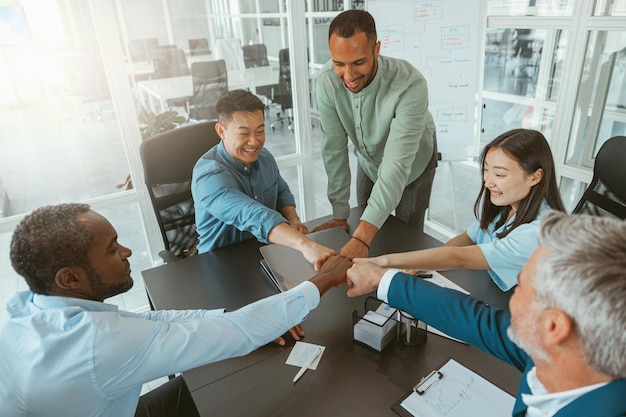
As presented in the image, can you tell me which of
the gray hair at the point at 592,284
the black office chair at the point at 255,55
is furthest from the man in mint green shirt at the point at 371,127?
the black office chair at the point at 255,55

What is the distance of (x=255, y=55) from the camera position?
376cm

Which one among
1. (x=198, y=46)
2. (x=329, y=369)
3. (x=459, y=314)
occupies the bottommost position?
(x=329, y=369)

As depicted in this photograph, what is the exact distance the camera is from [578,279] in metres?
0.73

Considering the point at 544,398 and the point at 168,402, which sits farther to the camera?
the point at 168,402

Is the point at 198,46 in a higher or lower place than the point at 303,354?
higher

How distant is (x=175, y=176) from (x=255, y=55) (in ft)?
6.18

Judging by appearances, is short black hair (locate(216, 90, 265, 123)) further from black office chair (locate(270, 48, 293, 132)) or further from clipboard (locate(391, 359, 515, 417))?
black office chair (locate(270, 48, 293, 132))

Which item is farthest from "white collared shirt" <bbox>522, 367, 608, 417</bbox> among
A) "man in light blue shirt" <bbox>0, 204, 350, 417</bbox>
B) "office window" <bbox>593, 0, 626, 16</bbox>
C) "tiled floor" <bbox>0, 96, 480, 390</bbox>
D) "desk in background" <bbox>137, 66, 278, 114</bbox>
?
"desk in background" <bbox>137, 66, 278, 114</bbox>

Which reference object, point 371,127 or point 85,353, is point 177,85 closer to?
point 371,127

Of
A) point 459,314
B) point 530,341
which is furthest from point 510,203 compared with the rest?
point 530,341

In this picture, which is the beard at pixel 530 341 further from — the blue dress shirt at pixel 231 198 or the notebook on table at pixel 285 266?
the blue dress shirt at pixel 231 198

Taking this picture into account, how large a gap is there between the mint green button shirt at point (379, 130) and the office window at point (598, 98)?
1.08 meters

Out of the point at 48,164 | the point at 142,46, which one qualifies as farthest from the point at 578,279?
the point at 48,164

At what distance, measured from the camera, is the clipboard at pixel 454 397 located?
3.62ft
